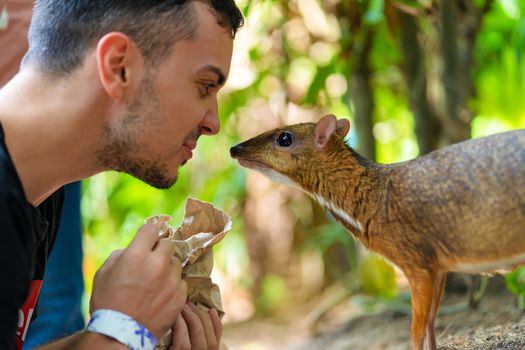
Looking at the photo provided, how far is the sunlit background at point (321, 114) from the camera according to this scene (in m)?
3.68

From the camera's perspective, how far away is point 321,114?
→ 5.88 m

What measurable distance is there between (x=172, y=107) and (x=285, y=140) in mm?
724

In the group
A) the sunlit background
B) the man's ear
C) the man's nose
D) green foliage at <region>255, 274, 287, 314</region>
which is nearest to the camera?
the man's ear

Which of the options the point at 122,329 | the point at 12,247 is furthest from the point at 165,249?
the point at 12,247

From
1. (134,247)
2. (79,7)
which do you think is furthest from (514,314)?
(79,7)

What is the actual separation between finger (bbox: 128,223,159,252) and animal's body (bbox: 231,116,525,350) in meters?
0.67

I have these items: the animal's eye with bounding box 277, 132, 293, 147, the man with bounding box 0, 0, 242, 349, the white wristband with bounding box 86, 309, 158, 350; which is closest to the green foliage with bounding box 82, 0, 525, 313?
the animal's eye with bounding box 277, 132, 293, 147

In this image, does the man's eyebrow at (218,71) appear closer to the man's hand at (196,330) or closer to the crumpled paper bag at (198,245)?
the crumpled paper bag at (198,245)

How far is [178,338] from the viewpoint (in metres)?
2.15

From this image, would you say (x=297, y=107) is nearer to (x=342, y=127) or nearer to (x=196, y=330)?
(x=342, y=127)

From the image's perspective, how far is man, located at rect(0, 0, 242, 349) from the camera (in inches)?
77.4

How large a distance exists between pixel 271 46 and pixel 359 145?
1472 mm

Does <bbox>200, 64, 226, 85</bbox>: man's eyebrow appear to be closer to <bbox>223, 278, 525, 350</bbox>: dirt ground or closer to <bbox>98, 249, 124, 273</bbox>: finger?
<bbox>98, 249, 124, 273</bbox>: finger

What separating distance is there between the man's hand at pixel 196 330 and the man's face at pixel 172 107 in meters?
0.37
